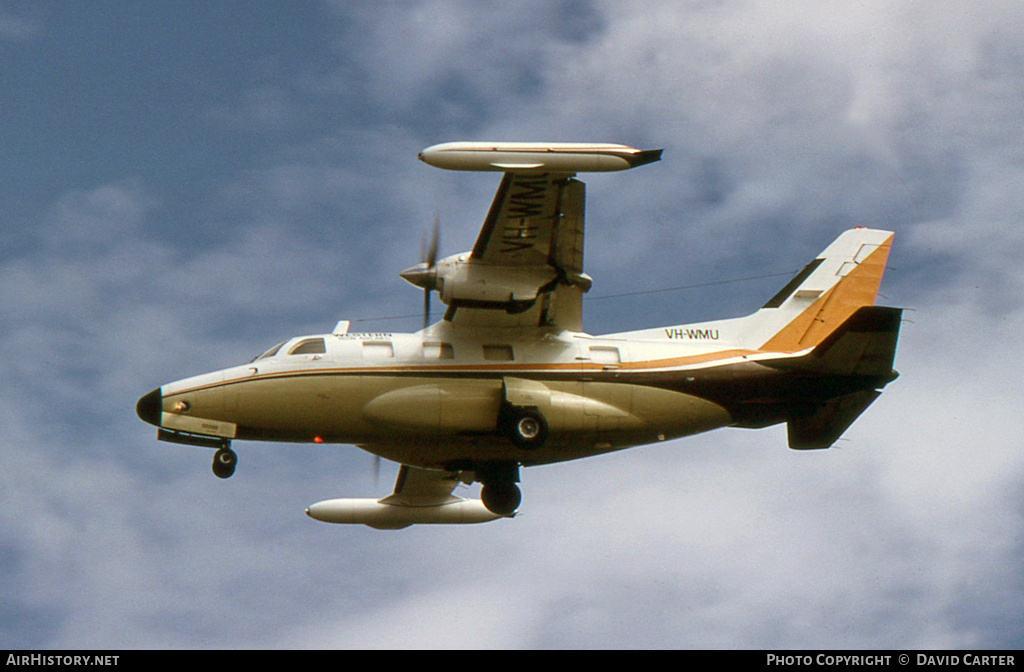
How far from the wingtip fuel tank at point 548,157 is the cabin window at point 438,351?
339cm

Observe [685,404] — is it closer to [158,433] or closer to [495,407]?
[495,407]

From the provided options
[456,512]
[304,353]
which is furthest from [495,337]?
[456,512]

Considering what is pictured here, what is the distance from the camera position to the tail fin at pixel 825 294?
67.9 ft

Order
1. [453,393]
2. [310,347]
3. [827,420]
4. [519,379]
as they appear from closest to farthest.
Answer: [453,393] → [310,347] → [519,379] → [827,420]

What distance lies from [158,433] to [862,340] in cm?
1120

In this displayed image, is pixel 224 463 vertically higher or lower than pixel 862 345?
lower

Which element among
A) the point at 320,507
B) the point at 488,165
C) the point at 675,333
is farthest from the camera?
the point at 320,507

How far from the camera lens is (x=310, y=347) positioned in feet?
61.8

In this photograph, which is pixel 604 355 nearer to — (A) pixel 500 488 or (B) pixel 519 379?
(B) pixel 519 379

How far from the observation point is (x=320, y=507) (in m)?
22.8

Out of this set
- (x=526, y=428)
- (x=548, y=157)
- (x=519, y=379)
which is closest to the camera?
(x=548, y=157)

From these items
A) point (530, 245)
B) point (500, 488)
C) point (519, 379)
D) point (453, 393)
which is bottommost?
point (500, 488)

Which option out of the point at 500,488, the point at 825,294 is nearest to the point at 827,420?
the point at 825,294

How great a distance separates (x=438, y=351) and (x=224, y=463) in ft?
12.3
